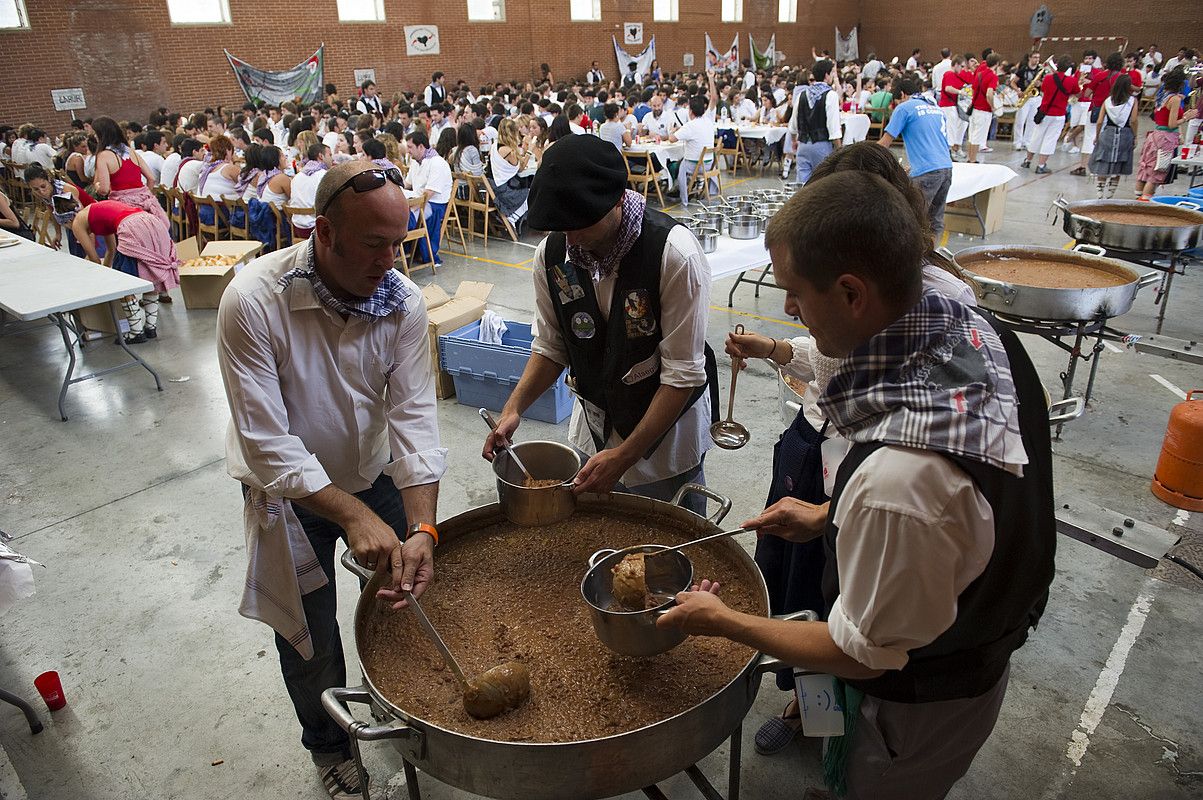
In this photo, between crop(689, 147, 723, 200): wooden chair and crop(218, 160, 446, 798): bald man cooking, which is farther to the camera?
crop(689, 147, 723, 200): wooden chair

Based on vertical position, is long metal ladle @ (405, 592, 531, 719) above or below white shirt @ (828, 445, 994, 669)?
below

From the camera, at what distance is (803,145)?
27.6 ft

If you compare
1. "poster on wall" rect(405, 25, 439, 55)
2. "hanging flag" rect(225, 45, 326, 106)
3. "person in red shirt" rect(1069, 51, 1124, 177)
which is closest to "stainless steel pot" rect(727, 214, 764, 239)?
"person in red shirt" rect(1069, 51, 1124, 177)

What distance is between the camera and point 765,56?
2239 cm

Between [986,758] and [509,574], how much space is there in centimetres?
162

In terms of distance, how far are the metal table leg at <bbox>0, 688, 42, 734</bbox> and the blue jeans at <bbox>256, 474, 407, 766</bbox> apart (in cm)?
106

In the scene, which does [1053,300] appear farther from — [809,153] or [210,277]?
[210,277]

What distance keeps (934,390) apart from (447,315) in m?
3.94

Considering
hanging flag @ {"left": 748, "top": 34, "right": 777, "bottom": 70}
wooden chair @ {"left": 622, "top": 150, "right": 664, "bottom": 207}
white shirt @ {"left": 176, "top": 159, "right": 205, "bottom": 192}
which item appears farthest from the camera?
hanging flag @ {"left": 748, "top": 34, "right": 777, "bottom": 70}

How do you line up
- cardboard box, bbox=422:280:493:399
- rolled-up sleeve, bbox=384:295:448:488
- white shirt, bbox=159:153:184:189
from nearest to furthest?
rolled-up sleeve, bbox=384:295:448:488, cardboard box, bbox=422:280:493:399, white shirt, bbox=159:153:184:189

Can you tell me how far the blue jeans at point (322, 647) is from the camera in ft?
6.47

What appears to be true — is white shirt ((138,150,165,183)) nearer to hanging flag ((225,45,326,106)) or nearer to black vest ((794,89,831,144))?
hanging flag ((225,45,326,106))

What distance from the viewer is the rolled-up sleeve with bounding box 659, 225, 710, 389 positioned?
1.91 meters

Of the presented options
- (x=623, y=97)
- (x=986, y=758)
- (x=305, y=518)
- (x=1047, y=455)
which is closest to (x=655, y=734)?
(x=1047, y=455)
